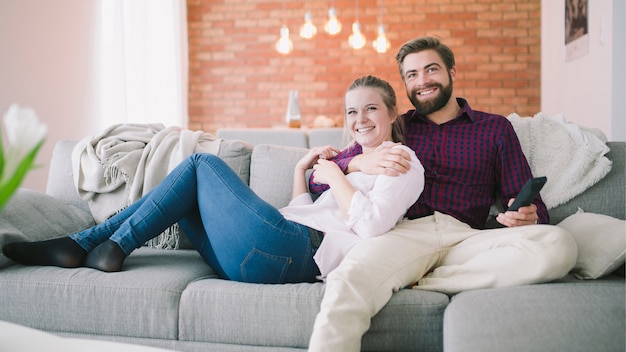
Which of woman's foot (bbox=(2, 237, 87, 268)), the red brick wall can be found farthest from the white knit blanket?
the red brick wall

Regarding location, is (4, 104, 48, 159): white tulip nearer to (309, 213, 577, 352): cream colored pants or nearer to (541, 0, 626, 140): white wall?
(309, 213, 577, 352): cream colored pants

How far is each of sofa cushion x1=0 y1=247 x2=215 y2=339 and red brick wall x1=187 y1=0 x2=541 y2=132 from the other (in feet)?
13.9

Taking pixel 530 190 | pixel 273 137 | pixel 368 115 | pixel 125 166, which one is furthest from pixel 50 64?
pixel 530 190

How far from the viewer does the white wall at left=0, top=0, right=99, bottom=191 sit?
3.17 m

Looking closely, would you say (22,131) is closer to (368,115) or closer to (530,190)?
(530,190)

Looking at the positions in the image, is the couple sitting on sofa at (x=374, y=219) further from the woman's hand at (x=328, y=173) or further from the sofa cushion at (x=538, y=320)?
the sofa cushion at (x=538, y=320)

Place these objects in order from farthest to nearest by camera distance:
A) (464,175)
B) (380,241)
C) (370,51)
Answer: (370,51), (464,175), (380,241)

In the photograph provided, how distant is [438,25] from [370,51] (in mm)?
718

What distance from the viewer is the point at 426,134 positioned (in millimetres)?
2039

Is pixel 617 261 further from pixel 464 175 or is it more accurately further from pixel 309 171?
pixel 309 171

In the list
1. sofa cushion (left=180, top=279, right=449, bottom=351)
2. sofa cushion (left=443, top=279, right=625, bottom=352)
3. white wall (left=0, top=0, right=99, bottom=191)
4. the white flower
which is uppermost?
white wall (left=0, top=0, right=99, bottom=191)

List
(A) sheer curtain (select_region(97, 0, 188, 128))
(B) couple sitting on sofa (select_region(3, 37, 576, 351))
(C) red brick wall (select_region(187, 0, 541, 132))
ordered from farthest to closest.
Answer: (C) red brick wall (select_region(187, 0, 541, 132)), (A) sheer curtain (select_region(97, 0, 188, 128)), (B) couple sitting on sofa (select_region(3, 37, 576, 351))

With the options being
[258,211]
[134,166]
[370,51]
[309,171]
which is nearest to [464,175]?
[309,171]

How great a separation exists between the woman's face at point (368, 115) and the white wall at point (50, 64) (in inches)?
87.4
